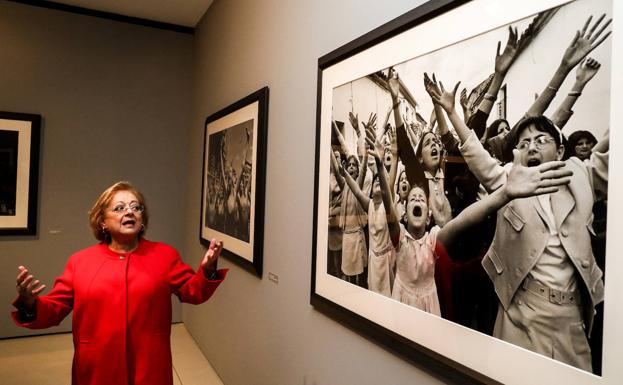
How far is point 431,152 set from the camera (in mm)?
1245

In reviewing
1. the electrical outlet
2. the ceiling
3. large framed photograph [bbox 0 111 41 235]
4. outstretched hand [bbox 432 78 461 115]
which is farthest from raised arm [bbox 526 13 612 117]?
large framed photograph [bbox 0 111 41 235]

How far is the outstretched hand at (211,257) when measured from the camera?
6.20 feet

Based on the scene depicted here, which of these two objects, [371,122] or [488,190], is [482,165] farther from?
[371,122]

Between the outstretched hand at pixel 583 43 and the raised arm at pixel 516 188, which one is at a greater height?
the outstretched hand at pixel 583 43

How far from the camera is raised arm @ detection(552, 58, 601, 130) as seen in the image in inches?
33.2

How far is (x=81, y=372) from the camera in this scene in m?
1.86

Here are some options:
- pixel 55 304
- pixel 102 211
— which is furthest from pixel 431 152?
pixel 55 304

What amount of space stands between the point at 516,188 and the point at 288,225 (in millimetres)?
1382

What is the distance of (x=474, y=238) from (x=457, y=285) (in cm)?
14

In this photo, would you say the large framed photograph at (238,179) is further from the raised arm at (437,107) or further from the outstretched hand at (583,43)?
the outstretched hand at (583,43)

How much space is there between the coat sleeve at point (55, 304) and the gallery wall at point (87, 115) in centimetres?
263

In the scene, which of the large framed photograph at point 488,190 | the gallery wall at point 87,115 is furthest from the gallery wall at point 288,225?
the gallery wall at point 87,115

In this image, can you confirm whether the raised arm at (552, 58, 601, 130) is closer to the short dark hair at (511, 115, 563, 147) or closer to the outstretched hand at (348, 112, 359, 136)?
the short dark hair at (511, 115, 563, 147)

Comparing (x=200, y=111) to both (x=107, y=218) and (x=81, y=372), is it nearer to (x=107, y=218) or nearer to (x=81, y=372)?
(x=107, y=218)
